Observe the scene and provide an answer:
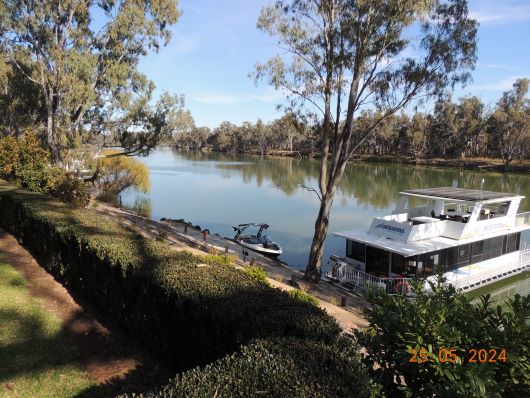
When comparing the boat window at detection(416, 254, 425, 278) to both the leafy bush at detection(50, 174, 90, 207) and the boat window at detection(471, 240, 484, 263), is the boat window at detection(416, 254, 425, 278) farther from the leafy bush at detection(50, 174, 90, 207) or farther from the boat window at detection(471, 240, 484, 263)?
the leafy bush at detection(50, 174, 90, 207)

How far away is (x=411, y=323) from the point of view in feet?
12.2

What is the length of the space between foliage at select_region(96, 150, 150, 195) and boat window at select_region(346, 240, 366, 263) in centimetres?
2645

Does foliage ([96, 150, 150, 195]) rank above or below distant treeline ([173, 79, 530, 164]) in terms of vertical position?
below

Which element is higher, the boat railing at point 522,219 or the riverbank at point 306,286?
the boat railing at point 522,219

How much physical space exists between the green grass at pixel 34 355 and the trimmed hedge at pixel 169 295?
0.92m

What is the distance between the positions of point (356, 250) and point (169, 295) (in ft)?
40.7

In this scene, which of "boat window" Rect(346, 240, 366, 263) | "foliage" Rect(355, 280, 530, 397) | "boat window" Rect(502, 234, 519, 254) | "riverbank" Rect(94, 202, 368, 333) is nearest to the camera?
"foliage" Rect(355, 280, 530, 397)

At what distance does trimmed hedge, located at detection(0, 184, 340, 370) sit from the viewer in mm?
4473

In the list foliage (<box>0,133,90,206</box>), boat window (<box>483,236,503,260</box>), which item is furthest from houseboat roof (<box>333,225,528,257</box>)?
foliage (<box>0,133,90,206</box>)

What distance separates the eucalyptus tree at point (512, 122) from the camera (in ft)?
252

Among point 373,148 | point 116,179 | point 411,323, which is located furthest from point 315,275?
point 373,148

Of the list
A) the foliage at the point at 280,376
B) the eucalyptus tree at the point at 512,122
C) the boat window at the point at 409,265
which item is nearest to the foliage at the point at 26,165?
the boat window at the point at 409,265

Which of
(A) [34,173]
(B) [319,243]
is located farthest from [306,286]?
(A) [34,173]

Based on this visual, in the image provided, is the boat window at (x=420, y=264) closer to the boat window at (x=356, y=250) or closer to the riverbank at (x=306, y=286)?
the boat window at (x=356, y=250)
